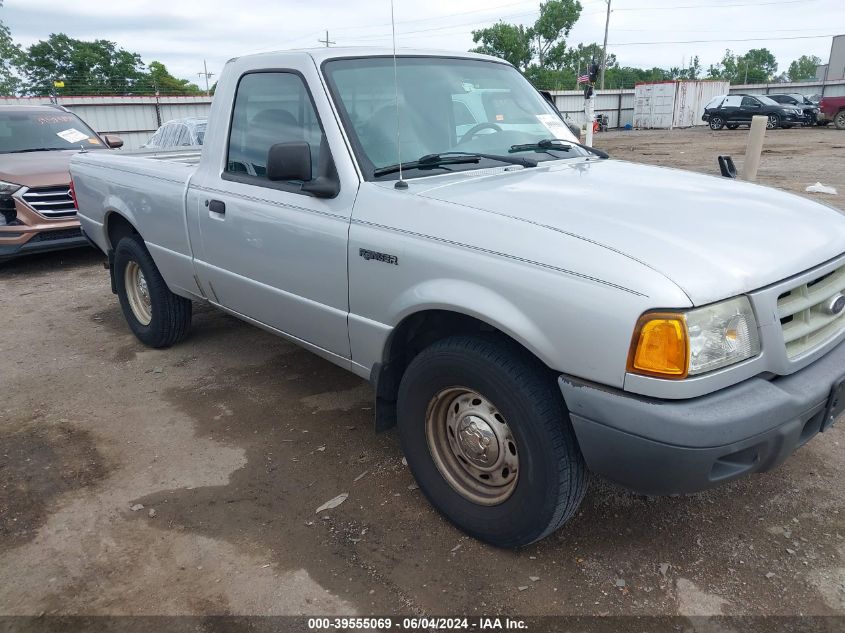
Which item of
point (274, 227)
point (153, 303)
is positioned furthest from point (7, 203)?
point (274, 227)

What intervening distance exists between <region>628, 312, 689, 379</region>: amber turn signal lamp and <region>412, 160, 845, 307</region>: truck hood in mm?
102

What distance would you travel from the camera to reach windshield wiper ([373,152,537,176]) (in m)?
2.97

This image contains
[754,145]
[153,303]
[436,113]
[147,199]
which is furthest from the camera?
[754,145]

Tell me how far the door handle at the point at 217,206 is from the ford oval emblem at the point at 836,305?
9.63 ft

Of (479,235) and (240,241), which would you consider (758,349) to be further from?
(240,241)

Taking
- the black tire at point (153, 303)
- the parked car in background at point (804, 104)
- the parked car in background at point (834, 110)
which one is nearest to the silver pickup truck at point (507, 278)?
the black tire at point (153, 303)

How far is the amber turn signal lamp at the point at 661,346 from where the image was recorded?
78.7 inches

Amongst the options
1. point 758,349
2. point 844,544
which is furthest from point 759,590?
point 758,349

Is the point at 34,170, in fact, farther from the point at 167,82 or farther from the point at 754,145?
the point at 167,82

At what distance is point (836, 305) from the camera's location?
97.8 inches

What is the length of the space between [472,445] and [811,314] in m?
1.35

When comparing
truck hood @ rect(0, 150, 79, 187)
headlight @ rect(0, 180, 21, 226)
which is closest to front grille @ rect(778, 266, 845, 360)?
truck hood @ rect(0, 150, 79, 187)

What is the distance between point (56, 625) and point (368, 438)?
1717mm

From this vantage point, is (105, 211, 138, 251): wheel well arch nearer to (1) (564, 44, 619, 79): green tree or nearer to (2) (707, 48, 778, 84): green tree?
(1) (564, 44, 619, 79): green tree
